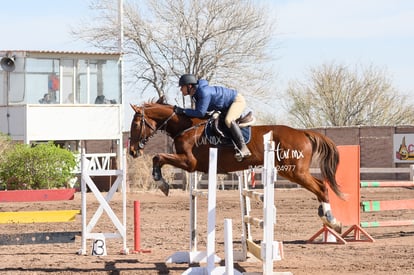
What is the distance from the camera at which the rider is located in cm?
1234

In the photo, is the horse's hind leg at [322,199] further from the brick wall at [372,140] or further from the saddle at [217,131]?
the brick wall at [372,140]

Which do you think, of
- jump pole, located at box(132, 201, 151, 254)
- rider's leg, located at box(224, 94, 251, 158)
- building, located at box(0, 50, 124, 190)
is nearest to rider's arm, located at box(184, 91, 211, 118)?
rider's leg, located at box(224, 94, 251, 158)

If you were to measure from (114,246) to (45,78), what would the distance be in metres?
15.0

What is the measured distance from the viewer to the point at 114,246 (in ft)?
48.2

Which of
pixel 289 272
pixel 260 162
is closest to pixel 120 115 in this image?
pixel 260 162

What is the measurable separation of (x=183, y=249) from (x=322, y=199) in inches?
102

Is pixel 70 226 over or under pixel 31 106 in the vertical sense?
under

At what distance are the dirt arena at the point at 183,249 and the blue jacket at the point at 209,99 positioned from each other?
7.05 ft

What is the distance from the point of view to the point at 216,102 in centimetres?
1262

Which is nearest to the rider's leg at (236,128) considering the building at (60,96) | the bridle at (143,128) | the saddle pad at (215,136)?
Answer: the saddle pad at (215,136)

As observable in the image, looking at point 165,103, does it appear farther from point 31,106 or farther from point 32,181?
point 31,106

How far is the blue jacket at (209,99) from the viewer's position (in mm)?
12297

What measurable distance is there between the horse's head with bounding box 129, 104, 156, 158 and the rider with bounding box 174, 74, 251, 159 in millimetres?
544

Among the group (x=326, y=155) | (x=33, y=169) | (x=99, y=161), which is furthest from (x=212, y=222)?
(x=99, y=161)
